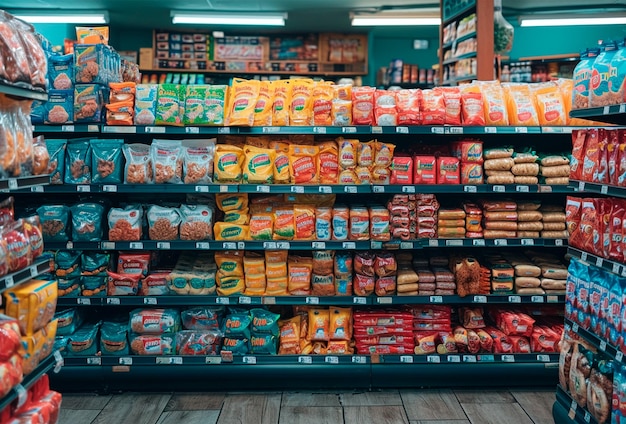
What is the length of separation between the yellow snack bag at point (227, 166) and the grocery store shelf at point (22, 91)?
4.74 feet

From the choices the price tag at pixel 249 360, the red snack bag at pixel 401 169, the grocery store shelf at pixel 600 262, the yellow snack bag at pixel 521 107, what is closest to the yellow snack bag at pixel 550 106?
the yellow snack bag at pixel 521 107

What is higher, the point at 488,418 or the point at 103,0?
the point at 103,0

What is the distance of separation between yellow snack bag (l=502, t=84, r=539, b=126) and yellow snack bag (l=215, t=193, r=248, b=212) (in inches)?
77.9

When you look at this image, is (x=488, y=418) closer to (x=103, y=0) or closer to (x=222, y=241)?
(x=222, y=241)

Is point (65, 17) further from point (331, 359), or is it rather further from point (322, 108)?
point (331, 359)

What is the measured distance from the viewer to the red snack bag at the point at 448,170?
390cm

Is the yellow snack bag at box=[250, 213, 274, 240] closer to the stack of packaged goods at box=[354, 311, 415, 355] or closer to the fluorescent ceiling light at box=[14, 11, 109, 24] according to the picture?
the stack of packaged goods at box=[354, 311, 415, 355]

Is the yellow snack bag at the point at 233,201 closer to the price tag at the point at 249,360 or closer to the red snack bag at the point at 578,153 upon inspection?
the price tag at the point at 249,360

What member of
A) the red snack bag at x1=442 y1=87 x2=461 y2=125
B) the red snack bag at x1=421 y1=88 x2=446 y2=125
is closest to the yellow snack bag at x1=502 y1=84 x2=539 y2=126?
the red snack bag at x1=442 y1=87 x2=461 y2=125

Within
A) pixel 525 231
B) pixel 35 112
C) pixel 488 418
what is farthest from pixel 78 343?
pixel 525 231

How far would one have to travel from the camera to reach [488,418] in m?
3.51

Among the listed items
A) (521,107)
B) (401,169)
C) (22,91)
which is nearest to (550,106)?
(521,107)

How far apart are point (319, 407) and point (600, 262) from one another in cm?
195

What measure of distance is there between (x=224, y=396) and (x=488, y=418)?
175 centimetres
